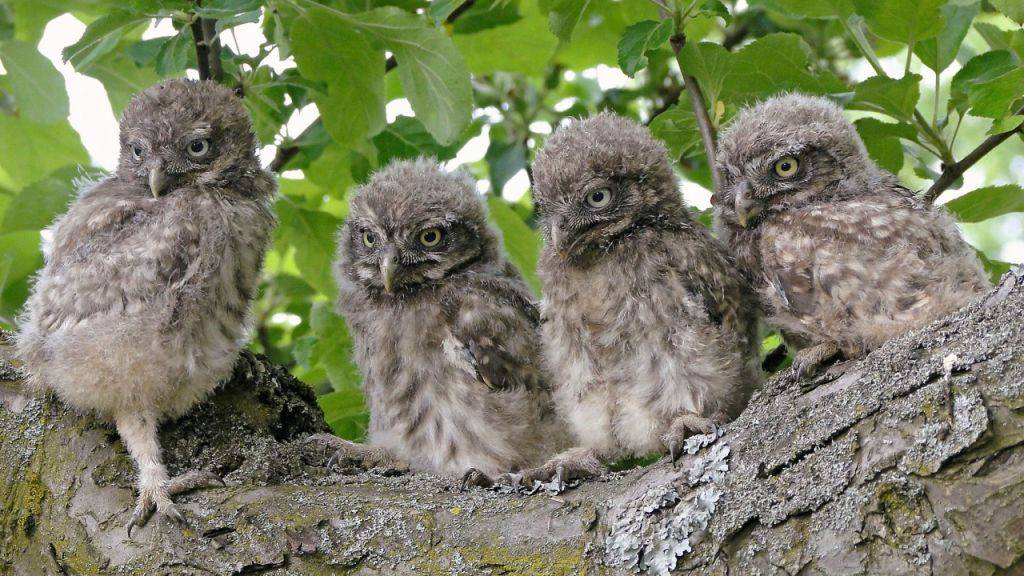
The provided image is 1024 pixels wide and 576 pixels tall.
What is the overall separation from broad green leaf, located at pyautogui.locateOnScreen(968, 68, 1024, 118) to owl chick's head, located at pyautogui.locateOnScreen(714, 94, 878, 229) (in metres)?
0.46

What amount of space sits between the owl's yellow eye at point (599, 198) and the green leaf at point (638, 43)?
334 mm

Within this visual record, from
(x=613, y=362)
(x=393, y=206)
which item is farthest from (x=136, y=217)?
(x=613, y=362)

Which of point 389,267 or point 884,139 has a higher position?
point 884,139

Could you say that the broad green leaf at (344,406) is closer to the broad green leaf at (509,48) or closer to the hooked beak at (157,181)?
the hooked beak at (157,181)

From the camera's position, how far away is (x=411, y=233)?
10.7ft

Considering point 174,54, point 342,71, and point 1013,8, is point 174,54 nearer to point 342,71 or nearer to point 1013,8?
point 342,71

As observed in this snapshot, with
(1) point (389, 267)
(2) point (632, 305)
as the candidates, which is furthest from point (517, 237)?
(2) point (632, 305)

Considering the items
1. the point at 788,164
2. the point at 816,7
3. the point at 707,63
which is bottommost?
the point at 788,164

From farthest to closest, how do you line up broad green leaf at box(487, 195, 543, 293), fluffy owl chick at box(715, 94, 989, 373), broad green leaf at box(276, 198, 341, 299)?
broad green leaf at box(276, 198, 341, 299) → broad green leaf at box(487, 195, 543, 293) → fluffy owl chick at box(715, 94, 989, 373)

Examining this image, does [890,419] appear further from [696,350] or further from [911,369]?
[696,350]

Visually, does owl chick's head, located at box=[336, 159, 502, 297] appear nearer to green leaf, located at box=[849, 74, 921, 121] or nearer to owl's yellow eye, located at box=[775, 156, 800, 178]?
owl's yellow eye, located at box=[775, 156, 800, 178]

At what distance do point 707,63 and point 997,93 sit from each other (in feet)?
2.72

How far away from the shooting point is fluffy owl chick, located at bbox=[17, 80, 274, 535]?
2557 millimetres

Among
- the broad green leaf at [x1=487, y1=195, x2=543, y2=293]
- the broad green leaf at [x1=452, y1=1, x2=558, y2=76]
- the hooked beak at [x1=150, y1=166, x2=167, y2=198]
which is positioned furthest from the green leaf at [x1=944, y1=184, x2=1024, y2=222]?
the hooked beak at [x1=150, y1=166, x2=167, y2=198]
